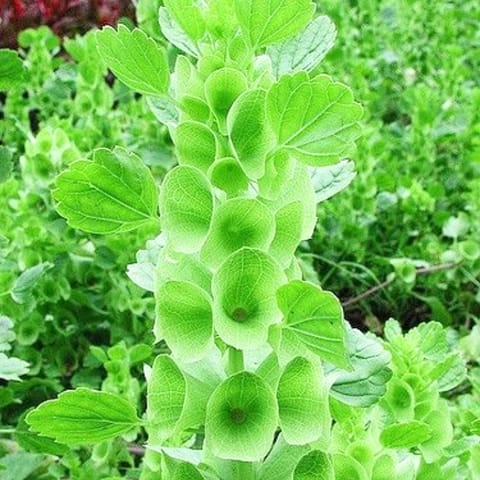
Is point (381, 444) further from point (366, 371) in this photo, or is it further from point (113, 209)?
point (113, 209)

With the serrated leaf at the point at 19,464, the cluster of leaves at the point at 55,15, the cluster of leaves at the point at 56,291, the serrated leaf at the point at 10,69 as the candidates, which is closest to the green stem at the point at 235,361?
the serrated leaf at the point at 10,69

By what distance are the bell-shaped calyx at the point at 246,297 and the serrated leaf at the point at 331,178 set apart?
10 cm

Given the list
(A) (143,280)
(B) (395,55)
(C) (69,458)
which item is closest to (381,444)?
(A) (143,280)

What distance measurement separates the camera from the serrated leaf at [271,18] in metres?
0.63

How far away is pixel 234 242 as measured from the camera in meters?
0.62

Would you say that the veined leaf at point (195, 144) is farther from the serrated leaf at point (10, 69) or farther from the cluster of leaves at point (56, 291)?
the cluster of leaves at point (56, 291)

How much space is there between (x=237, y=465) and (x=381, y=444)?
12 cm

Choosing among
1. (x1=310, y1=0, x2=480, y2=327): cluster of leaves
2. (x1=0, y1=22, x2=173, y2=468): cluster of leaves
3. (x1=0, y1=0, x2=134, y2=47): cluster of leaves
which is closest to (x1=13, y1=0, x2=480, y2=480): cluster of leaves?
(x1=0, y1=22, x2=173, y2=468): cluster of leaves

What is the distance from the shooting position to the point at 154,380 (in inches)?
25.0

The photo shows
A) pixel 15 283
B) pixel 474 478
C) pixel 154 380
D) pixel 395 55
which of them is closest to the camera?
pixel 154 380

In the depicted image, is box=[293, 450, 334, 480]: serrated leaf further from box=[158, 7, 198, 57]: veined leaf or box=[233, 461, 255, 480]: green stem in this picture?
box=[158, 7, 198, 57]: veined leaf

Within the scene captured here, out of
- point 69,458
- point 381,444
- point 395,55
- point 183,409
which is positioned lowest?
point 395,55

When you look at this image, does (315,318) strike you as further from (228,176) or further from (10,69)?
(10,69)

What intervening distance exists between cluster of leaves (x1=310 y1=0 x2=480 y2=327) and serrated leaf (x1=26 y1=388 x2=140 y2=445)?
4.19 ft
